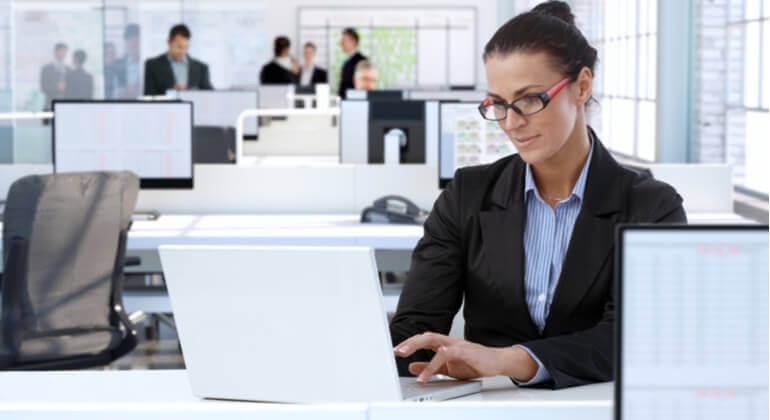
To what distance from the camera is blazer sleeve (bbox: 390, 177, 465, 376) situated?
210cm

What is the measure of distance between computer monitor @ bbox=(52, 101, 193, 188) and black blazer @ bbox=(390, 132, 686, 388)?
9.21ft

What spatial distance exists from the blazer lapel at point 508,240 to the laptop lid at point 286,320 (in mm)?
537

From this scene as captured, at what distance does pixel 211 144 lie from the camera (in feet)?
23.7

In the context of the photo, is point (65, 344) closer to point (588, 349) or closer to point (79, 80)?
point (588, 349)

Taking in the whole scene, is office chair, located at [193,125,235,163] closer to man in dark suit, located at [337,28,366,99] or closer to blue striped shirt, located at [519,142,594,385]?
man in dark suit, located at [337,28,366,99]

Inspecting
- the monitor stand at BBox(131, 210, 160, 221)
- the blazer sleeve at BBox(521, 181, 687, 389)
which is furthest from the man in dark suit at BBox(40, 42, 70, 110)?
the blazer sleeve at BBox(521, 181, 687, 389)

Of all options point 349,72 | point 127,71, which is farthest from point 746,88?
point 127,71

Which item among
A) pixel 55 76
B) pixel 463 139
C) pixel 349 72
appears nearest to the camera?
pixel 463 139

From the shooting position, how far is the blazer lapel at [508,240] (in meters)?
2.03

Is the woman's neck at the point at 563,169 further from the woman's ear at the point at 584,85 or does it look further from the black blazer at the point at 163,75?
the black blazer at the point at 163,75

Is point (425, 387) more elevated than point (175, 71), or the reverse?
point (175, 71)

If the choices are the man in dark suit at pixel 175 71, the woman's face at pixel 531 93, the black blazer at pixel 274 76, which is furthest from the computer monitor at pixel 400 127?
the black blazer at pixel 274 76

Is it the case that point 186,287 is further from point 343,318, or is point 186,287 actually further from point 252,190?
point 252,190

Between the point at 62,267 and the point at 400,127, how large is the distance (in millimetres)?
2124
